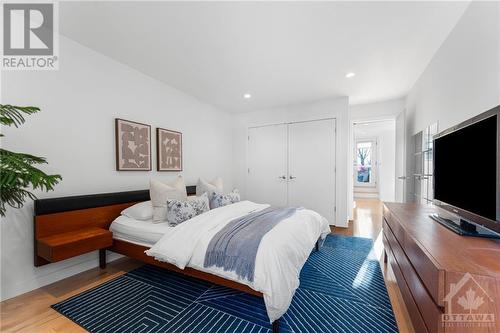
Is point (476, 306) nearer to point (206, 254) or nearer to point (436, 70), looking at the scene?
point (206, 254)

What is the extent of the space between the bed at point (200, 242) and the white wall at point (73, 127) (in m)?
0.20

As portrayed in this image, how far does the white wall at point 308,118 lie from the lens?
4.12 m

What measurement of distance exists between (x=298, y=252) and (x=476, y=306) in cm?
119

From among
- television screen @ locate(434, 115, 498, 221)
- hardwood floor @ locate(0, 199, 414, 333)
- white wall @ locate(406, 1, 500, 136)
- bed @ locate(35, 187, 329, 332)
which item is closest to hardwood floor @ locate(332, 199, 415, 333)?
hardwood floor @ locate(0, 199, 414, 333)

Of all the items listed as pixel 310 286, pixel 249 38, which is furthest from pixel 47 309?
pixel 249 38

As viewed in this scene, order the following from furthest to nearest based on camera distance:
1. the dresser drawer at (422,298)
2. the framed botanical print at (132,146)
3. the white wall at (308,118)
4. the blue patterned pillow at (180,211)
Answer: the white wall at (308,118), the framed botanical print at (132,146), the blue patterned pillow at (180,211), the dresser drawer at (422,298)

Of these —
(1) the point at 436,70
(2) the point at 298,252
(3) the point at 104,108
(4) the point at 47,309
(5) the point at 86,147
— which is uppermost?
(1) the point at 436,70

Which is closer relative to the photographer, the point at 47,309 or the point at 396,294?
the point at 47,309

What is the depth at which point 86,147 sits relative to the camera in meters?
2.46

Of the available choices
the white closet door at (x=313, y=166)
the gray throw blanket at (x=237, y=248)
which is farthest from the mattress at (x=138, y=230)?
the white closet door at (x=313, y=166)

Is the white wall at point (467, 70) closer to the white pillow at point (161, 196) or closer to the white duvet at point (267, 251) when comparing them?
the white duvet at point (267, 251)

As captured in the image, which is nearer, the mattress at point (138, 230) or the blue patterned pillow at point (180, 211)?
the mattress at point (138, 230)

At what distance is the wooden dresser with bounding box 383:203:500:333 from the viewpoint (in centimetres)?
83

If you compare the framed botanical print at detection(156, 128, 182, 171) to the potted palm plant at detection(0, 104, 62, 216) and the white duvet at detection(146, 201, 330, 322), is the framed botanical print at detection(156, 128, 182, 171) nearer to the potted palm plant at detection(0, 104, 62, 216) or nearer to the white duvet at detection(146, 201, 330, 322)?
the white duvet at detection(146, 201, 330, 322)
